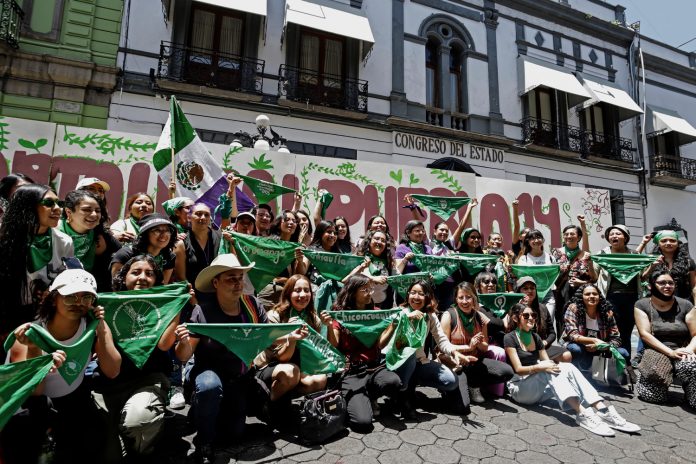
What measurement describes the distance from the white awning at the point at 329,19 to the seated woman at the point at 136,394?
971 cm

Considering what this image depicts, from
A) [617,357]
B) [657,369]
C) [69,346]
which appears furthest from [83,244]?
[657,369]

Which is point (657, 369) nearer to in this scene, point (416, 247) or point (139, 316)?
point (416, 247)

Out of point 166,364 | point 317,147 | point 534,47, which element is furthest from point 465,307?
point 534,47

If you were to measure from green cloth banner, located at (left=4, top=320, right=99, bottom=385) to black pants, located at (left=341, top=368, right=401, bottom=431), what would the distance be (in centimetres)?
202

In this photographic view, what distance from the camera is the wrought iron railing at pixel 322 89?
11.4 m

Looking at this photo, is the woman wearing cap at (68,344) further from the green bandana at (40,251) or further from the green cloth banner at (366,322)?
the green cloth banner at (366,322)

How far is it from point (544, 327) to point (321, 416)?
2.88m

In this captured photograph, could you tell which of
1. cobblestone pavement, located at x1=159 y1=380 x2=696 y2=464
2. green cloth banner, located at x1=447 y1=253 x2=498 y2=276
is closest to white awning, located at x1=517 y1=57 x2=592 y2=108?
green cloth banner, located at x1=447 y1=253 x2=498 y2=276

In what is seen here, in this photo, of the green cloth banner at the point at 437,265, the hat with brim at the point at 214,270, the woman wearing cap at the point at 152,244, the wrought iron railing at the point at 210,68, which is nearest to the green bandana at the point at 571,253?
the green cloth banner at the point at 437,265

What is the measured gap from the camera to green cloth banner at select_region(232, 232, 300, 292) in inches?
163

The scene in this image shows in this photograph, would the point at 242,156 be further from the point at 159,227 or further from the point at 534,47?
the point at 534,47

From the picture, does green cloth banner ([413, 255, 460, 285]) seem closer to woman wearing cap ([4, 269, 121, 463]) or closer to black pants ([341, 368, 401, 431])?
black pants ([341, 368, 401, 431])

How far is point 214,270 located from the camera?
3.17m

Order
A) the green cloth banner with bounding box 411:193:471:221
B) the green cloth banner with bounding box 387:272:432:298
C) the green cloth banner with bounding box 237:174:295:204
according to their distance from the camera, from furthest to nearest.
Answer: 1. the green cloth banner with bounding box 411:193:471:221
2. the green cloth banner with bounding box 237:174:295:204
3. the green cloth banner with bounding box 387:272:432:298
